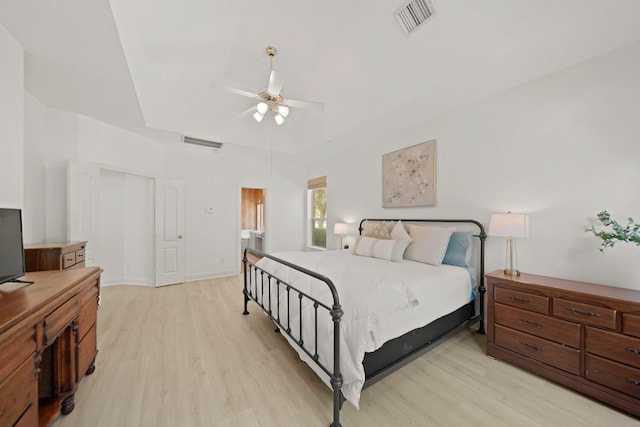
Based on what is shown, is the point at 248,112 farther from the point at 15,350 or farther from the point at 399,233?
the point at 15,350

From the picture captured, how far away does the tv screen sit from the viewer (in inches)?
55.0

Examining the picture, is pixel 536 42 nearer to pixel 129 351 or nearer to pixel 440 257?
pixel 440 257

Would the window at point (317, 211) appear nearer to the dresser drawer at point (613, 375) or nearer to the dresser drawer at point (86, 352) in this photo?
the dresser drawer at point (86, 352)

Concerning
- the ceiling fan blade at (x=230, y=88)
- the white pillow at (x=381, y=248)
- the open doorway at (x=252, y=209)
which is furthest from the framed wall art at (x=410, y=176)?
the open doorway at (x=252, y=209)

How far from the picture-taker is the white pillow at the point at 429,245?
8.77ft

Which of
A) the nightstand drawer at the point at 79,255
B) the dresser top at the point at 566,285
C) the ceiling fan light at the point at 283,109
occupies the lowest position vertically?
the dresser top at the point at 566,285

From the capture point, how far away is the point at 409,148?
11.7 ft

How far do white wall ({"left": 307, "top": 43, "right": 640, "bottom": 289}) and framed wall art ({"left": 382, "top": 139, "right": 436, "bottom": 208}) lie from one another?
116 mm

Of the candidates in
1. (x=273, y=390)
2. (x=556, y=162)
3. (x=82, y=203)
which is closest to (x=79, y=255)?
(x=82, y=203)

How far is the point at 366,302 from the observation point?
1.58 m

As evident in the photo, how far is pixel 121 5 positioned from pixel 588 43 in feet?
12.0

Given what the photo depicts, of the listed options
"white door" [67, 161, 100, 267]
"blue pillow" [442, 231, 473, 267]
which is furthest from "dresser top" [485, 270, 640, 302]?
"white door" [67, 161, 100, 267]

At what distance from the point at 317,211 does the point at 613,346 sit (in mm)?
4952

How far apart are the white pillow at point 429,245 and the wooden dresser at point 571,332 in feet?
1.70
